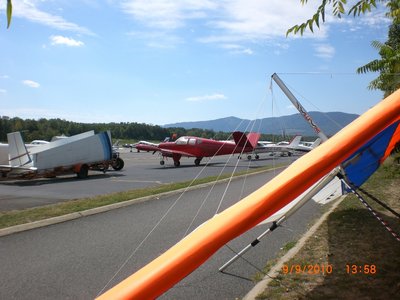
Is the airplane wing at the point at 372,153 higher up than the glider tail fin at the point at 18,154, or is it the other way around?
the airplane wing at the point at 372,153

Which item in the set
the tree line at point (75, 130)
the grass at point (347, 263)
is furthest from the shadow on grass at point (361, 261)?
the tree line at point (75, 130)

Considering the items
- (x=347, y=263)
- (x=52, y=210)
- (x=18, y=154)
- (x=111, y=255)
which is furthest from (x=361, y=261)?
(x=18, y=154)

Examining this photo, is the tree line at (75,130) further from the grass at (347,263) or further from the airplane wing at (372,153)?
the airplane wing at (372,153)

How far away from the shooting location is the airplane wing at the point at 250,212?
5.92 feet

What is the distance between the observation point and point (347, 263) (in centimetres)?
488

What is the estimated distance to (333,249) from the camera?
5.50m

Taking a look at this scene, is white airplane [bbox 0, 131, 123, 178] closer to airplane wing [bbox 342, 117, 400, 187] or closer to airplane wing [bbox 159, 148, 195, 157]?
airplane wing [bbox 159, 148, 195, 157]

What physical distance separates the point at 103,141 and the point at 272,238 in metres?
14.9

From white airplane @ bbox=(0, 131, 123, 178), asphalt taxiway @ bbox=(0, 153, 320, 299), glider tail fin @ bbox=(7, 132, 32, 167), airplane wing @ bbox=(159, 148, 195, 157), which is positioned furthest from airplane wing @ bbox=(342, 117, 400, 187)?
airplane wing @ bbox=(159, 148, 195, 157)

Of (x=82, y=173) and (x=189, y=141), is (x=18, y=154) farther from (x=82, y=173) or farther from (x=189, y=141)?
(x=189, y=141)

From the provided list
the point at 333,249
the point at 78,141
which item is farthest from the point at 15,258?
the point at 78,141

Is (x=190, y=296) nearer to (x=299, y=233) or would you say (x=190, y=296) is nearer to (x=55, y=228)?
(x=299, y=233)

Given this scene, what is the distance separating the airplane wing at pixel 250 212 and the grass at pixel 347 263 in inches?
95.3

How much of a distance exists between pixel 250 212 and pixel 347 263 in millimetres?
3636
